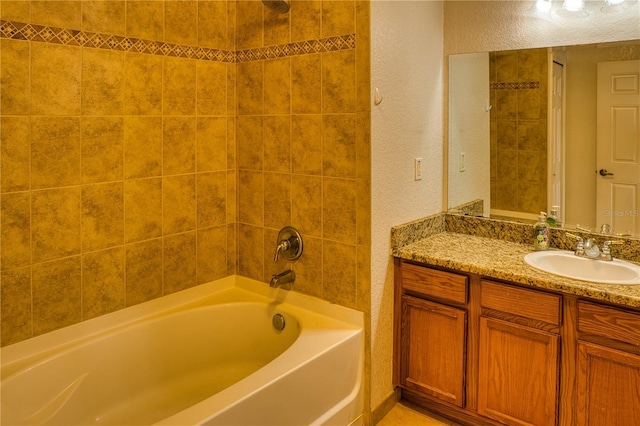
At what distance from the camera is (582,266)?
2086 millimetres

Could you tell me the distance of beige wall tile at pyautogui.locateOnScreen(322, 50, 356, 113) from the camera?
2055 mm

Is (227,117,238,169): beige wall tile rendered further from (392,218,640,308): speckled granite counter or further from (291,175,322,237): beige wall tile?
(392,218,640,308): speckled granite counter

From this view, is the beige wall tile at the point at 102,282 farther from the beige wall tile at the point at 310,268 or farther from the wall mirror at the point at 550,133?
the wall mirror at the point at 550,133

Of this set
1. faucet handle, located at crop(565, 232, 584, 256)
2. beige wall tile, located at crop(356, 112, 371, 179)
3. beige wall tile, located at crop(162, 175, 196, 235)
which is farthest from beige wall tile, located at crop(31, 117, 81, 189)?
faucet handle, located at crop(565, 232, 584, 256)

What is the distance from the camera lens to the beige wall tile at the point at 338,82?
205cm

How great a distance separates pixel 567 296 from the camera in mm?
1801

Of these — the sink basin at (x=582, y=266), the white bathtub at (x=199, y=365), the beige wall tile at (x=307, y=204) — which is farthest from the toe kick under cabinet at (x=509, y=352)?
the beige wall tile at (x=307, y=204)

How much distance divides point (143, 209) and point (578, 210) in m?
2.06

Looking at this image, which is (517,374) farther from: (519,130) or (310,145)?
(310,145)

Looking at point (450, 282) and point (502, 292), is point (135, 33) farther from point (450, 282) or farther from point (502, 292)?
point (502, 292)

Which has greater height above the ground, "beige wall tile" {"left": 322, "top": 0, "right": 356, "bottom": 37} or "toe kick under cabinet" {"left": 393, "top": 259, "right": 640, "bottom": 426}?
"beige wall tile" {"left": 322, "top": 0, "right": 356, "bottom": 37}

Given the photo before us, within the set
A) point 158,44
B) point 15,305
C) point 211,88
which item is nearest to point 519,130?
point 211,88

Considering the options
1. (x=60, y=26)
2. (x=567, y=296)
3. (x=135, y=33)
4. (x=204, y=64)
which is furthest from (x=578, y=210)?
(x=60, y=26)

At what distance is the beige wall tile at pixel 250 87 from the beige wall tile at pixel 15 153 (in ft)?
3.40
